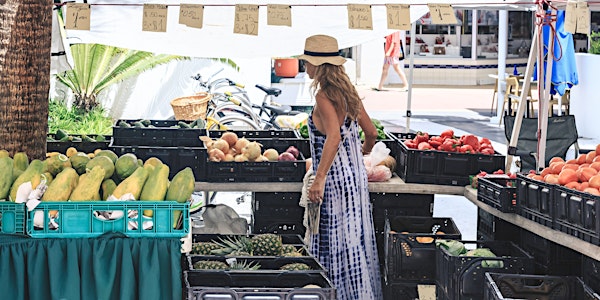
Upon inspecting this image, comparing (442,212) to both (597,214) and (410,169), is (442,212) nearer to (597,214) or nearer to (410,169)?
(410,169)

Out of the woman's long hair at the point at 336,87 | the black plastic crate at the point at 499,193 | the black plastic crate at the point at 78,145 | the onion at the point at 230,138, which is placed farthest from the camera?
the onion at the point at 230,138

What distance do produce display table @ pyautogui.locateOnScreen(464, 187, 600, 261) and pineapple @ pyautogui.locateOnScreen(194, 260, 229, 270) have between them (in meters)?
1.83

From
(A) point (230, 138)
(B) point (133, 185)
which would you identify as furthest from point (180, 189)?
(A) point (230, 138)

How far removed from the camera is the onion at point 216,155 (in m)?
7.38

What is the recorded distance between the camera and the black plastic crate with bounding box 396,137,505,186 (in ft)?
23.3

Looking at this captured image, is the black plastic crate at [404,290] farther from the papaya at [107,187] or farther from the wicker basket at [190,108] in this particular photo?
the wicker basket at [190,108]

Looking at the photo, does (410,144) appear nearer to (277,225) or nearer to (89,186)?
(277,225)

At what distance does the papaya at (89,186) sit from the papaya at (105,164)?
0.35 ft

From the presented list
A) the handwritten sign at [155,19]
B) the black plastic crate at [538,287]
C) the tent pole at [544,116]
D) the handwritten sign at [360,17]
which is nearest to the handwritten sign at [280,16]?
the handwritten sign at [360,17]

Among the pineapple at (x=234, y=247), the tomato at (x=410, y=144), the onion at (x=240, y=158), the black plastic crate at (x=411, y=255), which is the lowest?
the black plastic crate at (x=411, y=255)

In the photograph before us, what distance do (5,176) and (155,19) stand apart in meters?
2.63

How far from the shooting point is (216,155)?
291 inches

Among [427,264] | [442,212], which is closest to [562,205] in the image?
[427,264]

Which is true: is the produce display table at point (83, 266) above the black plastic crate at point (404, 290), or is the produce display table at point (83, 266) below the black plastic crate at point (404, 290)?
above
